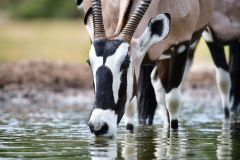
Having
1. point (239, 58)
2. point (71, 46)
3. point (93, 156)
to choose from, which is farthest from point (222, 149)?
point (71, 46)

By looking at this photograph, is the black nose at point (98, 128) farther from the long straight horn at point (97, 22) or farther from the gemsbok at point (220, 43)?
the gemsbok at point (220, 43)

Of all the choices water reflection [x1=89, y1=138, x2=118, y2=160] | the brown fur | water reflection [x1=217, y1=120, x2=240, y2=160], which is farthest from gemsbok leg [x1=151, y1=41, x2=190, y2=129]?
water reflection [x1=89, y1=138, x2=118, y2=160]

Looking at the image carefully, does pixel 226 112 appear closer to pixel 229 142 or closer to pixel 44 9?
pixel 229 142

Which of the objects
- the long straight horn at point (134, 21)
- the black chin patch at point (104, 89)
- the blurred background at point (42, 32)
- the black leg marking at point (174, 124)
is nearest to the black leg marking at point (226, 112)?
the black leg marking at point (174, 124)

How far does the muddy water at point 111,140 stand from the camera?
28.7ft

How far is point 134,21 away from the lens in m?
10.0

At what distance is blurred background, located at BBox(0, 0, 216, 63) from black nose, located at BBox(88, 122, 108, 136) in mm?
Result: 16372

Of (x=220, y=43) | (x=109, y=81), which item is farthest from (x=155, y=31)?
(x=220, y=43)

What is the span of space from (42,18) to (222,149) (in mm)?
38516

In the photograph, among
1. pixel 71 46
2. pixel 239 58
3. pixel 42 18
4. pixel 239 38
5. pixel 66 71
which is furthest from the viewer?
pixel 42 18

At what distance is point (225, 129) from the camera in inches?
454

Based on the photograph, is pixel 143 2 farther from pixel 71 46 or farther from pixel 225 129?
pixel 71 46

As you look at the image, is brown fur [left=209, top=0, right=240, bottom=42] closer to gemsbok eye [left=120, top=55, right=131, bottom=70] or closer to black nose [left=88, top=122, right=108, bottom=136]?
gemsbok eye [left=120, top=55, right=131, bottom=70]

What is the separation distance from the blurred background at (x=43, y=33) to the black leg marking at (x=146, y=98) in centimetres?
1238
